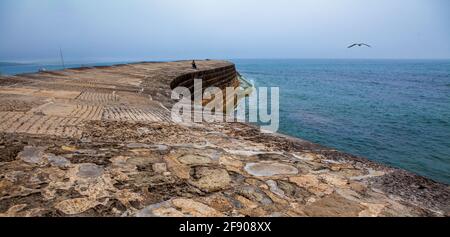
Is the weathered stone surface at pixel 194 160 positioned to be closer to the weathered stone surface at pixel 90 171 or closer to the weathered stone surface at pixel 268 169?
the weathered stone surface at pixel 268 169

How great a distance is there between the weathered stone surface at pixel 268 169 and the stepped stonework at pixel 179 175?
19 millimetres

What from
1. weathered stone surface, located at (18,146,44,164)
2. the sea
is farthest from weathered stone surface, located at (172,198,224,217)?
the sea

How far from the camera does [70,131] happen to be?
3.46m

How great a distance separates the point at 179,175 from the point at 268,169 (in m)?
0.85

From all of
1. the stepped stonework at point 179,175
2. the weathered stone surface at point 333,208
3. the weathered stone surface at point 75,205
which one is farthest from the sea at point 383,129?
the weathered stone surface at point 75,205

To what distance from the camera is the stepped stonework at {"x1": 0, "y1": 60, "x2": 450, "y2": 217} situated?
6.68ft

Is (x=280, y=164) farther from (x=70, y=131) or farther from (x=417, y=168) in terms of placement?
(x=417, y=168)

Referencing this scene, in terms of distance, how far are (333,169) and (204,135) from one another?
66.4 inches

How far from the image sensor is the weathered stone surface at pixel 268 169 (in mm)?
2721

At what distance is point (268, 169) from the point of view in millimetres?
2830

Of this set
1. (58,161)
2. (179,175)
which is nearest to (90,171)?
(58,161)
